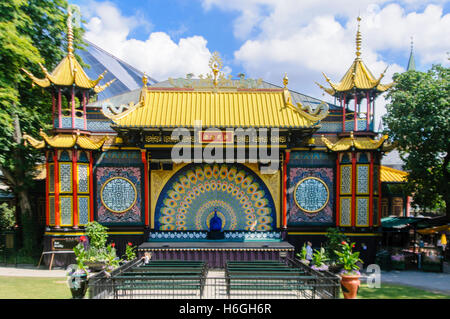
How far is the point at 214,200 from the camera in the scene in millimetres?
15680

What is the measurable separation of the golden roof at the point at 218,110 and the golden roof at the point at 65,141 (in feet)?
6.20

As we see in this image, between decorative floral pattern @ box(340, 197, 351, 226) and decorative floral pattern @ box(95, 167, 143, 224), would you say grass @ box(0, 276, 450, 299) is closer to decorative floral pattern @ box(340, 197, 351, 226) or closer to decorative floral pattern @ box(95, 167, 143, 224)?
decorative floral pattern @ box(340, 197, 351, 226)

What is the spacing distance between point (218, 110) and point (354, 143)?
6.54 m

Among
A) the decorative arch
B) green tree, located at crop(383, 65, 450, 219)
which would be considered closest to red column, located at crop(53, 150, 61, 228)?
the decorative arch

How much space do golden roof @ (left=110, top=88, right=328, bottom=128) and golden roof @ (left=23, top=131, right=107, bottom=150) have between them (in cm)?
189

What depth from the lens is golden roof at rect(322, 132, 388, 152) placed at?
14578 mm

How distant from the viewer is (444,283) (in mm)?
12844

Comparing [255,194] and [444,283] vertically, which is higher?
[255,194]

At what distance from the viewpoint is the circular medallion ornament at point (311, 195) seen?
15500 millimetres

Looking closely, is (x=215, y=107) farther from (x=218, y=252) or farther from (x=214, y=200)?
(x=218, y=252)

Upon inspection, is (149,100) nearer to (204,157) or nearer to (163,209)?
(204,157)

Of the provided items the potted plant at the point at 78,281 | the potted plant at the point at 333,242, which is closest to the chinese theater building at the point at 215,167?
the potted plant at the point at 333,242

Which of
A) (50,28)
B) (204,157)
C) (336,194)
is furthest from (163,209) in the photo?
(50,28)

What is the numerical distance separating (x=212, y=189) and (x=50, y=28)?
40.9 ft
